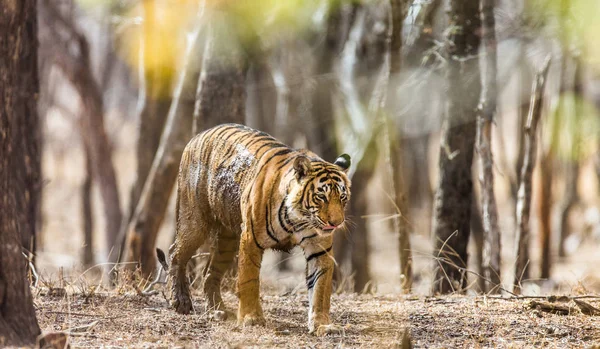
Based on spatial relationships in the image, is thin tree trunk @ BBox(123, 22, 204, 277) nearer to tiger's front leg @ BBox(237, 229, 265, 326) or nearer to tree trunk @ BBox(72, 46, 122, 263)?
tree trunk @ BBox(72, 46, 122, 263)

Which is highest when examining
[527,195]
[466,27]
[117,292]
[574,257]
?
[466,27]

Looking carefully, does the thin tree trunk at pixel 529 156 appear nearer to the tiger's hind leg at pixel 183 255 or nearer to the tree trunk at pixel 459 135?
the tree trunk at pixel 459 135

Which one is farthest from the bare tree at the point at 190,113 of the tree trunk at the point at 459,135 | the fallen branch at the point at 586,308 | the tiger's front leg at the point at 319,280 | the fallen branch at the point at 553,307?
the fallen branch at the point at 586,308

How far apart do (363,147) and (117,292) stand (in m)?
6.18

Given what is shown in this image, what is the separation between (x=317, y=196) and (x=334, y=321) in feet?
3.95

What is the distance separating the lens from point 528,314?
6859mm

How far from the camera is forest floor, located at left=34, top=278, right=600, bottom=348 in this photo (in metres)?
5.77

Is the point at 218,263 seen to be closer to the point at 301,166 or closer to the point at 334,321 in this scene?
the point at 334,321

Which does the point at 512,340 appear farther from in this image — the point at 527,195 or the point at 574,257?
the point at 574,257

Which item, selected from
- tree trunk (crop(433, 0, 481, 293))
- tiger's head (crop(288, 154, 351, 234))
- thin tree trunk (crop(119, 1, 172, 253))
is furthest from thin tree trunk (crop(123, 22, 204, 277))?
tiger's head (crop(288, 154, 351, 234))

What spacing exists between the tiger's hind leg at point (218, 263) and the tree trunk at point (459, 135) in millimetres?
2890

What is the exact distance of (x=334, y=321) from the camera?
21.8 ft

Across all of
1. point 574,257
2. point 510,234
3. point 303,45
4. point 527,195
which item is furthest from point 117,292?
point 510,234

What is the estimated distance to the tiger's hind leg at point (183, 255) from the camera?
23.1 feet
